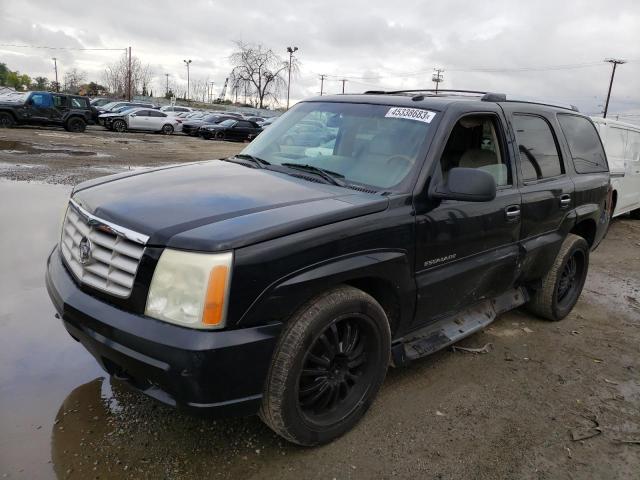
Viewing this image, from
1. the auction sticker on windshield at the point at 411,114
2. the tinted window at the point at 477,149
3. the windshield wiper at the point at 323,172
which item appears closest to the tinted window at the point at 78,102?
A: the windshield wiper at the point at 323,172

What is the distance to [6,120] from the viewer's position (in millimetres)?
22844

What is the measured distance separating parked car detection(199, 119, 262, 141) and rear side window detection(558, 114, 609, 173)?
26064 millimetres

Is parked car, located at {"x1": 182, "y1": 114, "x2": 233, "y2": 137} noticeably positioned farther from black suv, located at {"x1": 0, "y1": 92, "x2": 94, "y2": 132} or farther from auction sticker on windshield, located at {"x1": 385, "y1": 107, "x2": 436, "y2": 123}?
auction sticker on windshield, located at {"x1": 385, "y1": 107, "x2": 436, "y2": 123}

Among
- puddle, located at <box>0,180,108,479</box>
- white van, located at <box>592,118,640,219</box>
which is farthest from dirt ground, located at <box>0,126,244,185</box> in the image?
white van, located at <box>592,118,640,219</box>

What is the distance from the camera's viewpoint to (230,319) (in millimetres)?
2195

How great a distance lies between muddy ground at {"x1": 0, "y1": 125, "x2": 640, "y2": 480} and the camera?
8.43ft

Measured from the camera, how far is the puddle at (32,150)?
1488 cm

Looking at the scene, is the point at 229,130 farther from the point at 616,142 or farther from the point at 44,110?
the point at 616,142

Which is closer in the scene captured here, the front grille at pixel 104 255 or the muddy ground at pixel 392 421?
the front grille at pixel 104 255

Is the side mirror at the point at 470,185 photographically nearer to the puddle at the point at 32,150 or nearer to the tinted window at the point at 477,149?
the tinted window at the point at 477,149

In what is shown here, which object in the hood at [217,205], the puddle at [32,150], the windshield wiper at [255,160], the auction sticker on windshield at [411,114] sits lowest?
the puddle at [32,150]

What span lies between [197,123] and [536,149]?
29.7 meters

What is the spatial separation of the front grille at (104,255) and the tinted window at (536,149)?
2886mm

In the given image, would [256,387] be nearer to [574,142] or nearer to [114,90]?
[574,142]
